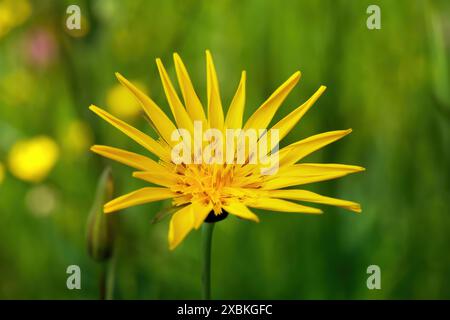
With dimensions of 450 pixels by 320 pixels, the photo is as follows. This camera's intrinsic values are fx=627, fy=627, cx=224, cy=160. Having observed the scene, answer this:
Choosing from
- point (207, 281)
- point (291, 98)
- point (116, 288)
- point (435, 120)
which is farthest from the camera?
point (291, 98)

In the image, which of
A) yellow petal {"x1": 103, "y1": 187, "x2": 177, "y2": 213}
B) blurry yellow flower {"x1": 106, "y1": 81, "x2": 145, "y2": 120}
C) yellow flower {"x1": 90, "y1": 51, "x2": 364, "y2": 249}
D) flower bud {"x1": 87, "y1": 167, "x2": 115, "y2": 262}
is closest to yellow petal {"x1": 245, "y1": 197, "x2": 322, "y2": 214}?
yellow flower {"x1": 90, "y1": 51, "x2": 364, "y2": 249}

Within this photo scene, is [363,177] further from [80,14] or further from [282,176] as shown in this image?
[80,14]

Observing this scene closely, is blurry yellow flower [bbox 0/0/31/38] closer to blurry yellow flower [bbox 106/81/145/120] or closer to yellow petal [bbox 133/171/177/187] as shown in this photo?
blurry yellow flower [bbox 106/81/145/120]

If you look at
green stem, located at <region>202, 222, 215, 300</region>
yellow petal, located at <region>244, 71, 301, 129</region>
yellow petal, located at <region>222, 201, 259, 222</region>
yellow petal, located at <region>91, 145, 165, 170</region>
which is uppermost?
yellow petal, located at <region>244, 71, 301, 129</region>

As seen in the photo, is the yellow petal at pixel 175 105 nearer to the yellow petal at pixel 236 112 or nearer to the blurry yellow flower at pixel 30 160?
the yellow petal at pixel 236 112

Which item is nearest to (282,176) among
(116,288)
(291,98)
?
(116,288)

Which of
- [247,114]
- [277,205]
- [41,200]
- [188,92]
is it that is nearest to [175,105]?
[188,92]

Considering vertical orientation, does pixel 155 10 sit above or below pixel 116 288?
above
